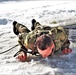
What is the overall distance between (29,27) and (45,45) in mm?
2805

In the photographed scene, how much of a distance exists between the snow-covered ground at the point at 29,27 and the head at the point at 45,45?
24 cm

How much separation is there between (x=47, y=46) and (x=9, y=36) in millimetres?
2248

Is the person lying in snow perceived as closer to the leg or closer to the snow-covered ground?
the leg

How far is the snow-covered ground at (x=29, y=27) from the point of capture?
13.8 feet

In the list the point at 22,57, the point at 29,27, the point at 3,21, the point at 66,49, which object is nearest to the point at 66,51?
the point at 66,49

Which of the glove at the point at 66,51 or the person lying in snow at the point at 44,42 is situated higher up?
the person lying in snow at the point at 44,42

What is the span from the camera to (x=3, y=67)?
439 cm

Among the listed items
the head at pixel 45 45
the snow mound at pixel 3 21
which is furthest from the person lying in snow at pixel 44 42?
the snow mound at pixel 3 21

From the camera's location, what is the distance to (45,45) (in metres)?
4.12

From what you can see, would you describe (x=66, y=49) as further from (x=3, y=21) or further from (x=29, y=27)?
(x=3, y=21)

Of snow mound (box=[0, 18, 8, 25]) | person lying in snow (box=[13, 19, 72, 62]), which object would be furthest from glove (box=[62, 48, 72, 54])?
snow mound (box=[0, 18, 8, 25])

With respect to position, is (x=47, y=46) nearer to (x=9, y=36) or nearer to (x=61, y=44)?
(x=61, y=44)

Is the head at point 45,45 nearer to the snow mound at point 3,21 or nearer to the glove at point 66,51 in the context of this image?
the glove at point 66,51

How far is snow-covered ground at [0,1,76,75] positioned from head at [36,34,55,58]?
0.24 metres
